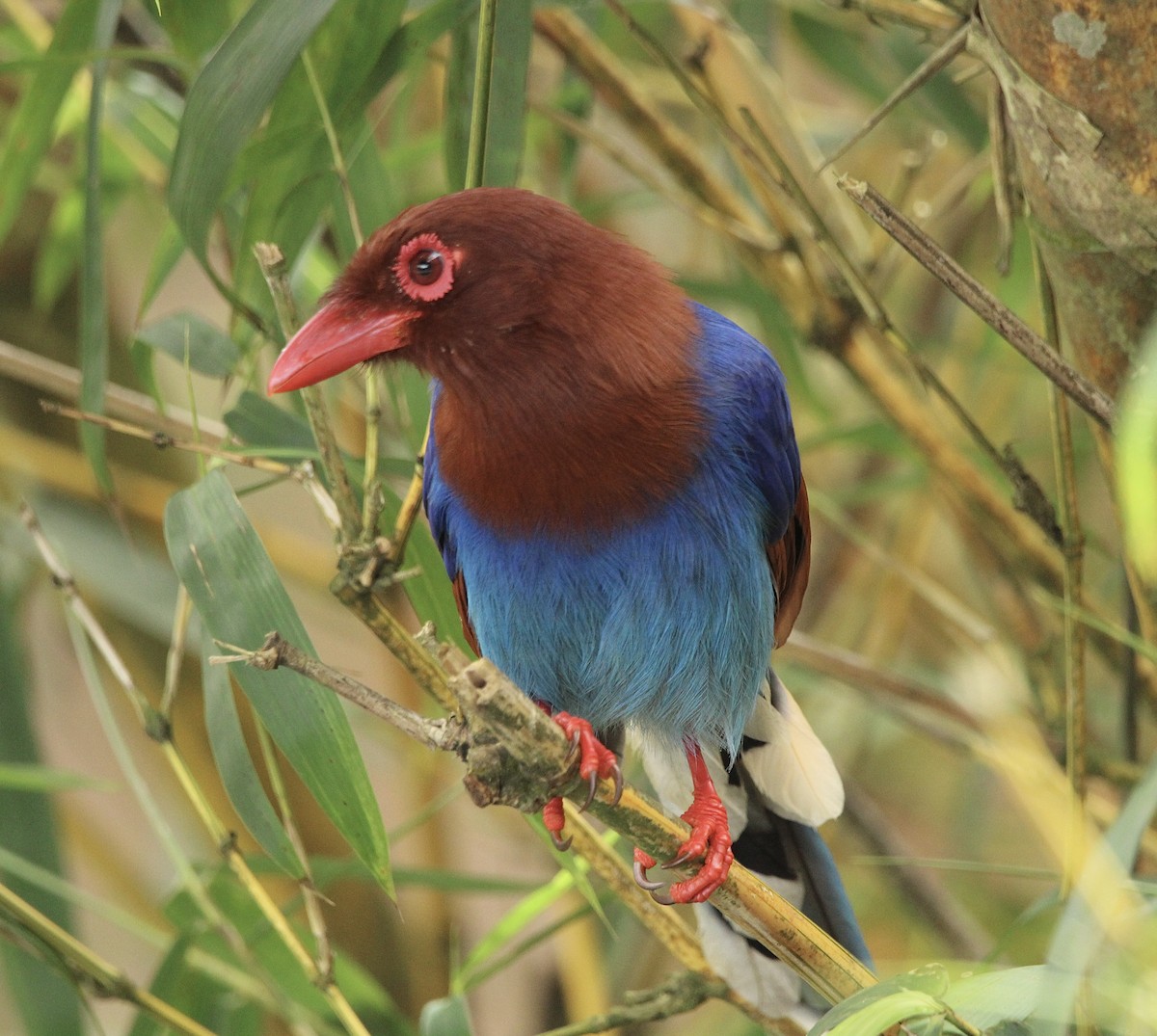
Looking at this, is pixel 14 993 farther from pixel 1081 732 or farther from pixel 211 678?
pixel 1081 732

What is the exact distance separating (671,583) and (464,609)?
17.8 inches

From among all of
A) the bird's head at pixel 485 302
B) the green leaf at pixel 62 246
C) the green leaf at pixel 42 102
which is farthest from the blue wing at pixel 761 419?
the green leaf at pixel 62 246

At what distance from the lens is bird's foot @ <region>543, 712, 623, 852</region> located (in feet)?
5.15

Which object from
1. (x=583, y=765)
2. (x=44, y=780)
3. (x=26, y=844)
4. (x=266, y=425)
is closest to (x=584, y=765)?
(x=583, y=765)

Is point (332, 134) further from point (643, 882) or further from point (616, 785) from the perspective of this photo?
point (643, 882)

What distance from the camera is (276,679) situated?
1.65 metres

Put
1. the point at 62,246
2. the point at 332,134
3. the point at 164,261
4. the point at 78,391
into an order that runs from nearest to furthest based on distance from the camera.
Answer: the point at 332,134, the point at 164,261, the point at 78,391, the point at 62,246

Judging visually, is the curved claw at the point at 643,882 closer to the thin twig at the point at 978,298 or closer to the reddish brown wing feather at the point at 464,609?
the reddish brown wing feather at the point at 464,609

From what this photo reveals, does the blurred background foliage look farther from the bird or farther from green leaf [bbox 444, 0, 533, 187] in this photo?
the bird

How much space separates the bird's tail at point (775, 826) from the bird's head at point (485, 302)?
705 millimetres

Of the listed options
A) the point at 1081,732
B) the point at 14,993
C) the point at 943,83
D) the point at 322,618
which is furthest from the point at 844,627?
the point at 14,993

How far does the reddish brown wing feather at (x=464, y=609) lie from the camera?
2.12m

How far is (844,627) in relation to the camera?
13.6ft

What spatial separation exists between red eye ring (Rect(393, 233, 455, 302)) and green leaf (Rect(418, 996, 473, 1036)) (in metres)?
0.95
